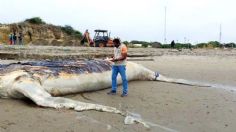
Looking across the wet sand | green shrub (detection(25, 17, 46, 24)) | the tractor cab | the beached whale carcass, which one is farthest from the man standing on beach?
green shrub (detection(25, 17, 46, 24))

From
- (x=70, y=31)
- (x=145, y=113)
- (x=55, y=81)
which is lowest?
(x=145, y=113)

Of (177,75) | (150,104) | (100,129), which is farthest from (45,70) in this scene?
(177,75)

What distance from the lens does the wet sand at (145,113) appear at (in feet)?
24.0

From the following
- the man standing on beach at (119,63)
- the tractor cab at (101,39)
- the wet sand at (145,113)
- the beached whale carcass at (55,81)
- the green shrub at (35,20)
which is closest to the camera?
the wet sand at (145,113)

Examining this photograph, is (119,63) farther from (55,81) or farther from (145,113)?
(145,113)

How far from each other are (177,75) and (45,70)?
6.35 meters

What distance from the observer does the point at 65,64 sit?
36.6 feet

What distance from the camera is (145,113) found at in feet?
28.4

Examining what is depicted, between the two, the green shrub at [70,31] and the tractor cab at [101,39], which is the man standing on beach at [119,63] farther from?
the green shrub at [70,31]

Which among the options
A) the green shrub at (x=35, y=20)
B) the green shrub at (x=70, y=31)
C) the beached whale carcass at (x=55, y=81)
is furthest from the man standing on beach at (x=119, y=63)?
the green shrub at (x=70, y=31)

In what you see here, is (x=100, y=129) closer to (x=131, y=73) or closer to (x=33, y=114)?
(x=33, y=114)

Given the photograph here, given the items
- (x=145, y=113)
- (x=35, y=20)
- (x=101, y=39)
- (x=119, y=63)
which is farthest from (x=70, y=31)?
(x=145, y=113)

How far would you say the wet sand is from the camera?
7316 millimetres

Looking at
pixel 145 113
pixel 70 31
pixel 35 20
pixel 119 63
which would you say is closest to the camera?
pixel 145 113
